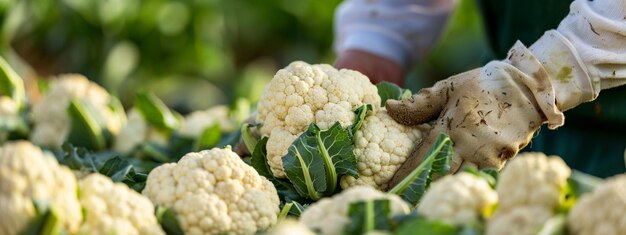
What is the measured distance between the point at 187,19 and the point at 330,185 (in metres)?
4.66

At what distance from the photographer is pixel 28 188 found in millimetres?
1567

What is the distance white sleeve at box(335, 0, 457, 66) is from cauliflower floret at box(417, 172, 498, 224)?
1.69 meters

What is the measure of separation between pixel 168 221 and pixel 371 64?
156 cm

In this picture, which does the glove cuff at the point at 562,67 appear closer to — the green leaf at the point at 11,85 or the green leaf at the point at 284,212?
the green leaf at the point at 284,212

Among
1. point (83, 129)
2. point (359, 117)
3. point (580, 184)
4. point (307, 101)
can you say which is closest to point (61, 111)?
point (83, 129)

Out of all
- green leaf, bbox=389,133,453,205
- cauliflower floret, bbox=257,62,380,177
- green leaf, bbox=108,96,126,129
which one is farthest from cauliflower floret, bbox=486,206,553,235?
green leaf, bbox=108,96,126,129

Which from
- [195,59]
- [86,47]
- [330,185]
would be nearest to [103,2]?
[86,47]

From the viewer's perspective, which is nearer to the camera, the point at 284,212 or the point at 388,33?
the point at 284,212

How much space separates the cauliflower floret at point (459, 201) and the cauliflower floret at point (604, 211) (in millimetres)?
165

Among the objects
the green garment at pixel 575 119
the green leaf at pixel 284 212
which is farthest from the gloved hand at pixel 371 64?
the green leaf at pixel 284 212

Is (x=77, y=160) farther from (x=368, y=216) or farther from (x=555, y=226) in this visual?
(x=555, y=226)

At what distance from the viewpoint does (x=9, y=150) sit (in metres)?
1.57

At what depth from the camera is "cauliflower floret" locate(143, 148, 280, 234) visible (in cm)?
181

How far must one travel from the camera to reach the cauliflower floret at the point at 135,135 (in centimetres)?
311
